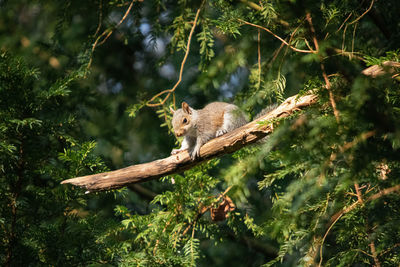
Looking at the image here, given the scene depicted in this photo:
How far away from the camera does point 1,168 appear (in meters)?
1.66

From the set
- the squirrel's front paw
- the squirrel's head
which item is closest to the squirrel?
the squirrel's head

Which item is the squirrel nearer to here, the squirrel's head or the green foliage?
the squirrel's head

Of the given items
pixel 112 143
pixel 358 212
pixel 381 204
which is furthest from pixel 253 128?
pixel 112 143

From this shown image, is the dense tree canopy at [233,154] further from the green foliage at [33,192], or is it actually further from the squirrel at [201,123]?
the squirrel at [201,123]

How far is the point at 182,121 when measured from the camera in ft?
8.47

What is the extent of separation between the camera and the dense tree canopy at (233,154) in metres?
0.94

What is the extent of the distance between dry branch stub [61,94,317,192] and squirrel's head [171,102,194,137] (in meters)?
0.55

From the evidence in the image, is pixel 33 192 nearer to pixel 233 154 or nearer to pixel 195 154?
pixel 195 154

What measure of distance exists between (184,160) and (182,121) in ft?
2.30

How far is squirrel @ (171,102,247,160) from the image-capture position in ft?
8.42

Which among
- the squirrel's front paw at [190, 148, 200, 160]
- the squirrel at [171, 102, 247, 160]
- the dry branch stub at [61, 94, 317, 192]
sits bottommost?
the squirrel at [171, 102, 247, 160]

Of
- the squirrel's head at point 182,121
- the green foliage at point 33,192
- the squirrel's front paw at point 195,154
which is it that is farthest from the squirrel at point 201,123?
the green foliage at point 33,192

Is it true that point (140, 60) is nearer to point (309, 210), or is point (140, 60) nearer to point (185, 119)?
point (185, 119)

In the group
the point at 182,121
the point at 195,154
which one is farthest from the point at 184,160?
the point at 182,121
